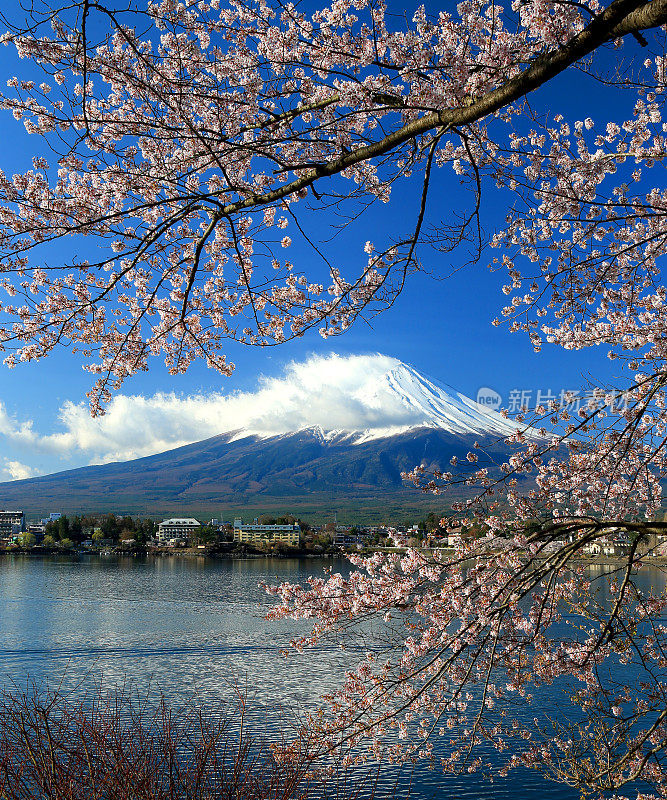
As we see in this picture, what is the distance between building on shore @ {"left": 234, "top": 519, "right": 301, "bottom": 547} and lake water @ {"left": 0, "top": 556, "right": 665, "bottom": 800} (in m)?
25.5

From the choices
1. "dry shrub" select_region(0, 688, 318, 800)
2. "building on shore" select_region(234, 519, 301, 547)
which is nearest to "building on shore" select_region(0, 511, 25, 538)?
"building on shore" select_region(234, 519, 301, 547)

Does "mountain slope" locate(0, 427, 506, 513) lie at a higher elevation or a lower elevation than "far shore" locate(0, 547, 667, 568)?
higher

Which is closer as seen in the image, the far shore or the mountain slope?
the far shore

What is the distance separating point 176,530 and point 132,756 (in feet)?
183

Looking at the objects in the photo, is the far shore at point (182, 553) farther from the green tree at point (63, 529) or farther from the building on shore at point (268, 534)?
the building on shore at point (268, 534)

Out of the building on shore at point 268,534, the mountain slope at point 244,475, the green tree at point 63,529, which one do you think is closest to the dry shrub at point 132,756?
the building on shore at point 268,534

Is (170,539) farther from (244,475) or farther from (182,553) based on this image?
(244,475)

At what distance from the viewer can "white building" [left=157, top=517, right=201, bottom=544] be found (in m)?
56.9

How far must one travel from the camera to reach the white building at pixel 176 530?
56.9 meters

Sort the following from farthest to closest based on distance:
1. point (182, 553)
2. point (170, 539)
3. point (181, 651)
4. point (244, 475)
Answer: point (244, 475) → point (170, 539) → point (182, 553) → point (181, 651)

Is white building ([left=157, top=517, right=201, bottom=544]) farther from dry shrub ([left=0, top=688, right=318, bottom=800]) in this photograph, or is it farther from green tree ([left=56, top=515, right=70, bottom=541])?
dry shrub ([left=0, top=688, right=318, bottom=800])

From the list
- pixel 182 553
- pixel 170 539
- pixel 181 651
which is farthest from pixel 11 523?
pixel 181 651

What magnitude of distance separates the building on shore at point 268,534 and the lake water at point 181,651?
25.5m

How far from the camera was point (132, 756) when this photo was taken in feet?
20.2
